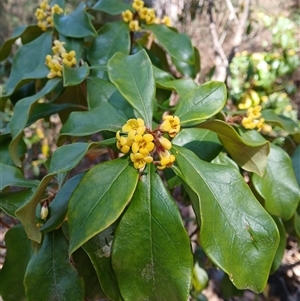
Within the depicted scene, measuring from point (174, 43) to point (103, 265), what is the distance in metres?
0.66

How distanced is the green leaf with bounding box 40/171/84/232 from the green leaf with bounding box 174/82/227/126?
0.25 metres

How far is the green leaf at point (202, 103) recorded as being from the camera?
672 mm

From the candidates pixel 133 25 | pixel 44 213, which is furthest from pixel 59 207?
pixel 133 25

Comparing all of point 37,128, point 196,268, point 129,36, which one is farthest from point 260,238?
point 37,128

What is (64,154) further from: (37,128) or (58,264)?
(37,128)

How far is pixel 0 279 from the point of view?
2.58 feet

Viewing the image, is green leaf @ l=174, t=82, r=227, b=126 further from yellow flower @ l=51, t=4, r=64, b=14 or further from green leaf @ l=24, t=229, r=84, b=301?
yellow flower @ l=51, t=4, r=64, b=14

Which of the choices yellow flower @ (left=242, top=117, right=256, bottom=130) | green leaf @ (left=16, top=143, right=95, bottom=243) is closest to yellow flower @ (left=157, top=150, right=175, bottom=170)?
green leaf @ (left=16, top=143, right=95, bottom=243)

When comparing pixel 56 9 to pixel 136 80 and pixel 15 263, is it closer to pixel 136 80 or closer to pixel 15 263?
pixel 136 80

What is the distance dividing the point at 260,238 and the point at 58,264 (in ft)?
1.27

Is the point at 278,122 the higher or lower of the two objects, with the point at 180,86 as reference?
lower

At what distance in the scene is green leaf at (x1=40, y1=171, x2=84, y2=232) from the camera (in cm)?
68

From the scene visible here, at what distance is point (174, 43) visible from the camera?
106 cm

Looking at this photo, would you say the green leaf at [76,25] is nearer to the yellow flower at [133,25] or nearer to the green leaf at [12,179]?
the yellow flower at [133,25]
